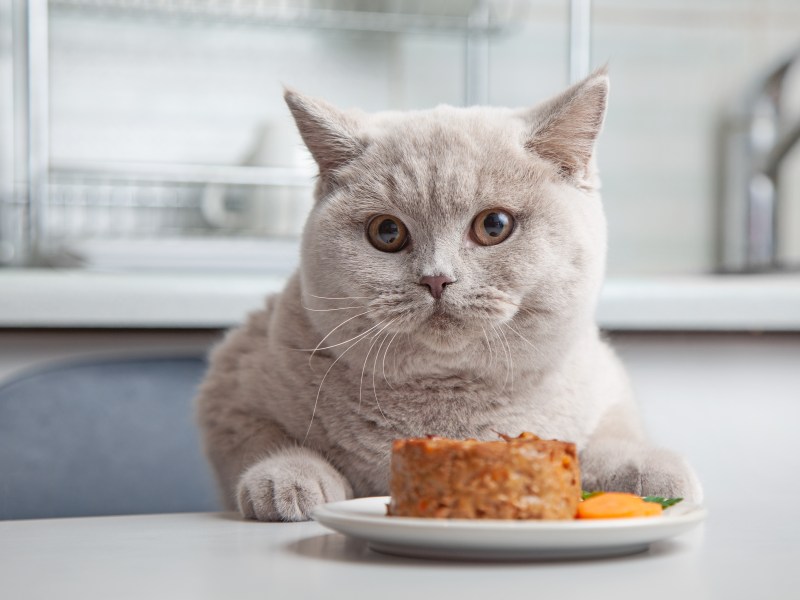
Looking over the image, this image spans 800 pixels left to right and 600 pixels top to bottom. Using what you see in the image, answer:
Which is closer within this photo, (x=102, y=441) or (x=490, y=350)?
(x=490, y=350)

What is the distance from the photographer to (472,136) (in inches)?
36.2

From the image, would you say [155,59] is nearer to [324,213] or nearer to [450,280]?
[324,213]

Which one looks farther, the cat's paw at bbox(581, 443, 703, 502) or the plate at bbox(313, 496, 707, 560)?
the cat's paw at bbox(581, 443, 703, 502)

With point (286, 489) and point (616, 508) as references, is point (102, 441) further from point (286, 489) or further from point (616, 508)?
point (616, 508)

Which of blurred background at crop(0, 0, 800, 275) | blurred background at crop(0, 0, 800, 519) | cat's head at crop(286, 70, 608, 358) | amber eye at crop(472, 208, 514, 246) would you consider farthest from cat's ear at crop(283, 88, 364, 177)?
blurred background at crop(0, 0, 800, 275)

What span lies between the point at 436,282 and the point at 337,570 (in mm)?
314

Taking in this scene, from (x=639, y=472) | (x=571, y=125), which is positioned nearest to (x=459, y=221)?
(x=571, y=125)

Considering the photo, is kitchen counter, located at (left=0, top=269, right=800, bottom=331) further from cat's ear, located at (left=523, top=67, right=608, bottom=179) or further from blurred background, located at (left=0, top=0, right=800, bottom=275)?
cat's ear, located at (left=523, top=67, right=608, bottom=179)

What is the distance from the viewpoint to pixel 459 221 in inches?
33.7

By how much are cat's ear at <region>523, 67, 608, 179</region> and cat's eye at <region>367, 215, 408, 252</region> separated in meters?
0.15

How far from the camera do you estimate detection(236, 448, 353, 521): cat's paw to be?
0.84 m

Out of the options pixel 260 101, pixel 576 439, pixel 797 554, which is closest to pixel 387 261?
pixel 576 439

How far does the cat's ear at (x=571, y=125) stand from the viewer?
2.98 feet

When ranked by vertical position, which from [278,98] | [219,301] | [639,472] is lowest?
[639,472]
